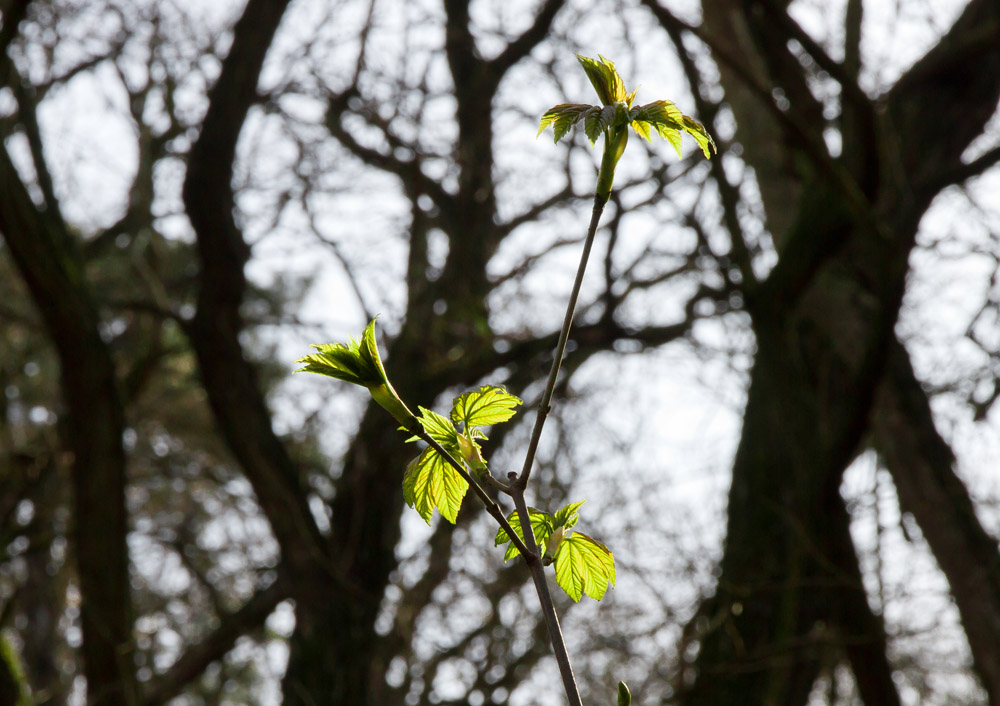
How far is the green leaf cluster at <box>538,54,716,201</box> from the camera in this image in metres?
0.69

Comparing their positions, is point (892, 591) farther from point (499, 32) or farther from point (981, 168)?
point (499, 32)

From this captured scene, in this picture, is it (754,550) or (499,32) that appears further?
(499,32)

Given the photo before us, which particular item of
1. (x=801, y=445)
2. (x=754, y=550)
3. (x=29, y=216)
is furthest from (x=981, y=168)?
(x=29, y=216)

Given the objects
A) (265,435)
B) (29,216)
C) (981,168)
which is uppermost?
(29,216)

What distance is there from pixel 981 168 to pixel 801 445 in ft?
3.90

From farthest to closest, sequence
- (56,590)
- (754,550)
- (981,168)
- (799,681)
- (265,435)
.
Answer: (56,590), (265,435), (754,550), (799,681), (981,168)

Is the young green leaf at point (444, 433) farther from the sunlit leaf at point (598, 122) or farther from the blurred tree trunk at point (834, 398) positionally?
the blurred tree trunk at point (834, 398)

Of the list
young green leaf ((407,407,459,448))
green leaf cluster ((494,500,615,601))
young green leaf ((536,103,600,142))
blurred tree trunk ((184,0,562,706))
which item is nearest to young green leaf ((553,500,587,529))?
green leaf cluster ((494,500,615,601))

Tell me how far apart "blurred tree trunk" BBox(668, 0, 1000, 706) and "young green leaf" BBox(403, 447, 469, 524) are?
2494 millimetres

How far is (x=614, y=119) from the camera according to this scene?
0.69 meters

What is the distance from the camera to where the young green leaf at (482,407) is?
30.8 inches

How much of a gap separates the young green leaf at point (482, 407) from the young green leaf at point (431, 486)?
0.05 meters

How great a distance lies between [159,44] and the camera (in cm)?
523

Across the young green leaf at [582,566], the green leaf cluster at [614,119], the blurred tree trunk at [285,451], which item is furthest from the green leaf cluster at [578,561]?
the blurred tree trunk at [285,451]
